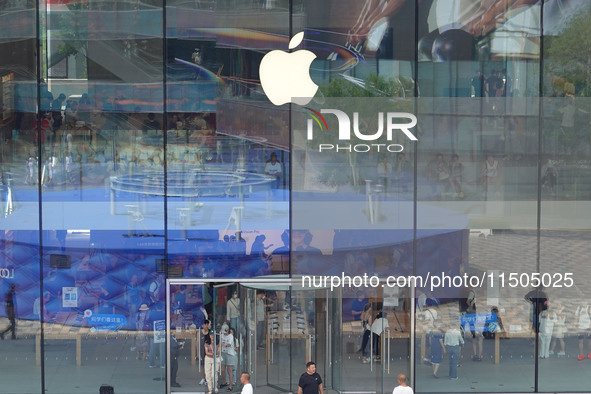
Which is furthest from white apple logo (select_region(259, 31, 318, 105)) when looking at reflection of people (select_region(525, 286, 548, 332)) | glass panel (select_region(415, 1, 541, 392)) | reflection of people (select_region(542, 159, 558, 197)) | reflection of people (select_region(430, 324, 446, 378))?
reflection of people (select_region(525, 286, 548, 332))

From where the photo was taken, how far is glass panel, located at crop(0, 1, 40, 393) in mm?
20547

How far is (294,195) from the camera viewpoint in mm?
20719

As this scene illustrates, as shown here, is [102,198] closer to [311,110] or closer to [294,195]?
[294,195]

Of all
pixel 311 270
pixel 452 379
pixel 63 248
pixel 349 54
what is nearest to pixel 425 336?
pixel 452 379

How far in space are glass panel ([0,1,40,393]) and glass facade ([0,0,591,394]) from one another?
0.13ft

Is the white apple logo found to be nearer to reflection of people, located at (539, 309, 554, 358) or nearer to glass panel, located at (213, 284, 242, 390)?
glass panel, located at (213, 284, 242, 390)

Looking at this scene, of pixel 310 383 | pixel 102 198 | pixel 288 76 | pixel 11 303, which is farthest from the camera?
pixel 11 303

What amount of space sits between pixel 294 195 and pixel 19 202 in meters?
4.89

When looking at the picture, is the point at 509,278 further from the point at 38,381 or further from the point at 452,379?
the point at 38,381

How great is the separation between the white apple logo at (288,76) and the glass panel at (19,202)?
4119mm

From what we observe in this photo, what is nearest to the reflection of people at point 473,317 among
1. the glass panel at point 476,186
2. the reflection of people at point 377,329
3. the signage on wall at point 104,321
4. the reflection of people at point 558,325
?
the glass panel at point 476,186

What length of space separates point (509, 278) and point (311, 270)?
11.7ft

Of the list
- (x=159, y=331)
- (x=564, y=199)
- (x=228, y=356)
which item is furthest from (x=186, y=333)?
(x=564, y=199)

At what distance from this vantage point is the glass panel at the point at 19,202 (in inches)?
809
